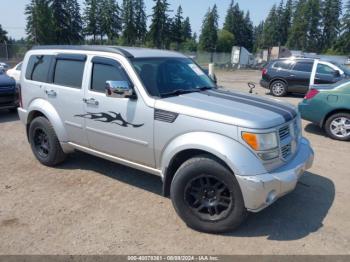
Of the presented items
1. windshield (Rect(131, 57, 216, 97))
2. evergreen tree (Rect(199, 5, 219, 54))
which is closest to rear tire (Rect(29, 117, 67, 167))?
windshield (Rect(131, 57, 216, 97))

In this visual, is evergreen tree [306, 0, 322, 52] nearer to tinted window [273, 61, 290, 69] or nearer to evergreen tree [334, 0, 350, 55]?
evergreen tree [334, 0, 350, 55]

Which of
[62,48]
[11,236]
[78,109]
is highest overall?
[62,48]

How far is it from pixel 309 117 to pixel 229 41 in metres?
89.9

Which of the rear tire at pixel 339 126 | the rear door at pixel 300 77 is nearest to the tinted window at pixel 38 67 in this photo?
the rear tire at pixel 339 126

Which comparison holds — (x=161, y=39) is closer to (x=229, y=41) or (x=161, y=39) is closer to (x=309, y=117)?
(x=229, y=41)

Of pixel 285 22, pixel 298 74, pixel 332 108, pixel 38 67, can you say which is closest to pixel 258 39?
pixel 285 22

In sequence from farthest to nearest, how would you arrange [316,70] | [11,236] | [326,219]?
[316,70], [326,219], [11,236]

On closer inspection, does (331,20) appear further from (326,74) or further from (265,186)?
(265,186)

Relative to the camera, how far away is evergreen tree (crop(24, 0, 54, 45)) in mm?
52750

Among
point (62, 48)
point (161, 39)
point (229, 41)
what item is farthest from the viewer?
point (229, 41)

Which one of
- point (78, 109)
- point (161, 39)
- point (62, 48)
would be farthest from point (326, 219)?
point (161, 39)

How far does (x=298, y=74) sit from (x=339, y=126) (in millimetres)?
7468

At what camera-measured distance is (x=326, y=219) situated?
4.09 metres

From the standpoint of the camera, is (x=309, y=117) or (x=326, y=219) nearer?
(x=326, y=219)
